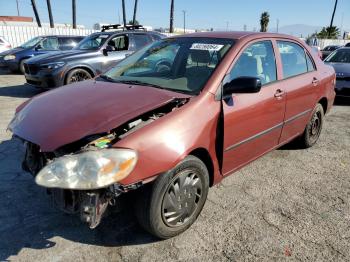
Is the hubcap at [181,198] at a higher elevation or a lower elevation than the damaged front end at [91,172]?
lower

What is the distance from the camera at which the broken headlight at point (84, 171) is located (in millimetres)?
2186

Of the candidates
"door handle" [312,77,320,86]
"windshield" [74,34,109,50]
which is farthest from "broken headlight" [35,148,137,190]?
"windshield" [74,34,109,50]

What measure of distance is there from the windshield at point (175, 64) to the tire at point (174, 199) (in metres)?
0.72

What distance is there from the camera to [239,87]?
117 inches

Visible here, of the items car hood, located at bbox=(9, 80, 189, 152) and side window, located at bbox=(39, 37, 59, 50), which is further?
side window, located at bbox=(39, 37, 59, 50)

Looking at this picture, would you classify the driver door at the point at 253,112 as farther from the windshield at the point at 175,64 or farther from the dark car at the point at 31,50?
the dark car at the point at 31,50

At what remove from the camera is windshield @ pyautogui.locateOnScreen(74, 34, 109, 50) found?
8.95 m

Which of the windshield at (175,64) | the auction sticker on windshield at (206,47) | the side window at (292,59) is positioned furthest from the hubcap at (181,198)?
the side window at (292,59)

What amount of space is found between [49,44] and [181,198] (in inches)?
487

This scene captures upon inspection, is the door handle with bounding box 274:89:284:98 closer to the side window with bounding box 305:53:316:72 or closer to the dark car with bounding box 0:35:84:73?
the side window with bounding box 305:53:316:72

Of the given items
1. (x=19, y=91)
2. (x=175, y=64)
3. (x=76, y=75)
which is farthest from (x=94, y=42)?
(x=175, y=64)

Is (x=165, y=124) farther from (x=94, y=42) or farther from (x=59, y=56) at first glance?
(x=94, y=42)

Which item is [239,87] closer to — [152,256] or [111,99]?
[111,99]

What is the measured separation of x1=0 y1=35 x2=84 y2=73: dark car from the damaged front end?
37.5ft
